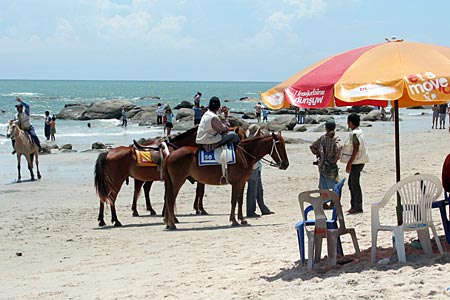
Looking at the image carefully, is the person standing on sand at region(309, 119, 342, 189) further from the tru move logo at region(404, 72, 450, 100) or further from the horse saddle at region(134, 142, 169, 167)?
the tru move logo at region(404, 72, 450, 100)

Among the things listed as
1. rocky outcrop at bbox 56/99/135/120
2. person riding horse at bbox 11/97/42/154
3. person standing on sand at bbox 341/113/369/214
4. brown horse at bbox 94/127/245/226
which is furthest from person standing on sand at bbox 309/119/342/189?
rocky outcrop at bbox 56/99/135/120

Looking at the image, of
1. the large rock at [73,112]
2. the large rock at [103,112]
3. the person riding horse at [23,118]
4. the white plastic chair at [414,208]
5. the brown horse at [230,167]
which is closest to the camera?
the white plastic chair at [414,208]

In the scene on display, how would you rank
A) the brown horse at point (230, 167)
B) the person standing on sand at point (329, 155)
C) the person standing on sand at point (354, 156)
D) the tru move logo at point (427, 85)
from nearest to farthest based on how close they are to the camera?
the tru move logo at point (427, 85) < the person standing on sand at point (329, 155) < the person standing on sand at point (354, 156) < the brown horse at point (230, 167)

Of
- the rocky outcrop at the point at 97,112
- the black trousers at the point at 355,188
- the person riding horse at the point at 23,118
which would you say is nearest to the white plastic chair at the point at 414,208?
the black trousers at the point at 355,188

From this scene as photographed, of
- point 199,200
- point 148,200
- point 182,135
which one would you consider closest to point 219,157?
point 182,135

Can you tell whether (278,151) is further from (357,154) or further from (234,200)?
(357,154)

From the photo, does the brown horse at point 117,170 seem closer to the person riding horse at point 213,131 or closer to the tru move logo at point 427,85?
the person riding horse at point 213,131

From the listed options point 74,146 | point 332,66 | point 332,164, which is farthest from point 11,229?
point 74,146

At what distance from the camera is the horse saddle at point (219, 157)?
12.5m

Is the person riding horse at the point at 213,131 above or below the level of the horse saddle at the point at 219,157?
above

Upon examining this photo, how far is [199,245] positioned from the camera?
35.5ft

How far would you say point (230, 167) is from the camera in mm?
12594

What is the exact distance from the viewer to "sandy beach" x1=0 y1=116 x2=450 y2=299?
7.37 meters

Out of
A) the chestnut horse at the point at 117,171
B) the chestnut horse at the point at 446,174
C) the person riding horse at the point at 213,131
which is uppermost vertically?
the person riding horse at the point at 213,131
